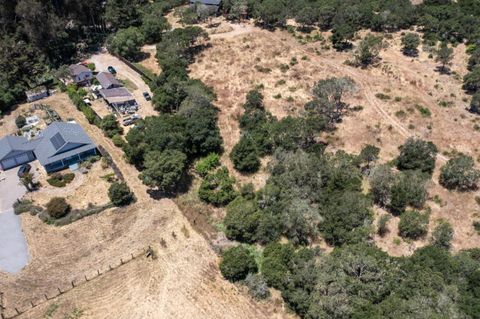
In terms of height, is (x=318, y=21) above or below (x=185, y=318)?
above

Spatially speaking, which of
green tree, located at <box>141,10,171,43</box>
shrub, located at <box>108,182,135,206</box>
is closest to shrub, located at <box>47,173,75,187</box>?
shrub, located at <box>108,182,135,206</box>

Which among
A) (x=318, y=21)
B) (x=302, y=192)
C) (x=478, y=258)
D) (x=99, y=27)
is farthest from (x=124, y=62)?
(x=478, y=258)

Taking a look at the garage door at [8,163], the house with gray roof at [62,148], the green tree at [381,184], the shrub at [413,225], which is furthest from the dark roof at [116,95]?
the shrub at [413,225]

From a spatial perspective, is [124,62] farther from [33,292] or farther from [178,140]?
[33,292]

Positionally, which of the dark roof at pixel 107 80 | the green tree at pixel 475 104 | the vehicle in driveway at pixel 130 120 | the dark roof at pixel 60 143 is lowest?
the vehicle in driveway at pixel 130 120

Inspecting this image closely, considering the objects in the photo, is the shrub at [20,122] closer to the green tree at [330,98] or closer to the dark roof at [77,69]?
the dark roof at [77,69]

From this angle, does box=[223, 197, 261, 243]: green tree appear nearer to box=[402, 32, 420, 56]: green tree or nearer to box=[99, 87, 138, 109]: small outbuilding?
box=[99, 87, 138, 109]: small outbuilding
